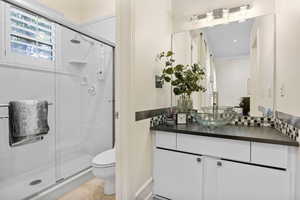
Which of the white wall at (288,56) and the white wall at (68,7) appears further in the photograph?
the white wall at (68,7)

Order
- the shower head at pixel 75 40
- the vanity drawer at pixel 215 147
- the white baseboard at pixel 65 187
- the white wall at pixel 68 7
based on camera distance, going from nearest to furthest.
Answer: the vanity drawer at pixel 215 147 → the white baseboard at pixel 65 187 → the white wall at pixel 68 7 → the shower head at pixel 75 40

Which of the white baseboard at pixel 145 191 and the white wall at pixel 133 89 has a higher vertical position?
the white wall at pixel 133 89

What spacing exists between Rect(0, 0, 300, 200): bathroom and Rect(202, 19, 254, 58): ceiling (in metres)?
0.01

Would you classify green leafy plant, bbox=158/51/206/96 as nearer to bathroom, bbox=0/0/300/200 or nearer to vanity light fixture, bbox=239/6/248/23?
bathroom, bbox=0/0/300/200

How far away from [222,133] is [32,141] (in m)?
2.16

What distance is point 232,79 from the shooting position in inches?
74.9

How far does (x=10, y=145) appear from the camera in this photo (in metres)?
1.82

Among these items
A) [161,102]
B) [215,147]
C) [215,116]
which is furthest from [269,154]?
[161,102]

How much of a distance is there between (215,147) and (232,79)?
90 centimetres

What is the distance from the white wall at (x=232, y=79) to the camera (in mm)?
1833

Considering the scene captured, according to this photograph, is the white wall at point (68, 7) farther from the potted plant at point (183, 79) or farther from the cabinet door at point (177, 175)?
the cabinet door at point (177, 175)

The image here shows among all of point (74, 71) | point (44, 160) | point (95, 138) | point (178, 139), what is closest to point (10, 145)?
point (44, 160)

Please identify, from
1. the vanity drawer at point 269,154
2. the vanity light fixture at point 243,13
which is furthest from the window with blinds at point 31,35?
the vanity drawer at point 269,154

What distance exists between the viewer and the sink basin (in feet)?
5.49
